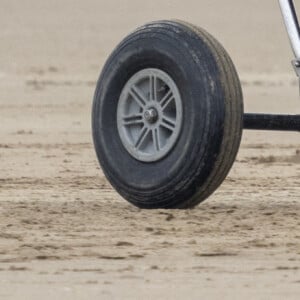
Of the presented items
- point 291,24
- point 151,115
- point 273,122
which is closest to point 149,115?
point 151,115

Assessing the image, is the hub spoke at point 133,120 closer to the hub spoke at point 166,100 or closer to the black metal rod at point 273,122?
the hub spoke at point 166,100

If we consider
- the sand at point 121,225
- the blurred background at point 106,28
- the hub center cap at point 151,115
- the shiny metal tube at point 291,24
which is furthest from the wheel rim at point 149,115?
the blurred background at point 106,28

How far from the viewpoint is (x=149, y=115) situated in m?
9.98

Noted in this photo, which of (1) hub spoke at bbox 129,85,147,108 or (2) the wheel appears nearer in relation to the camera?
(2) the wheel

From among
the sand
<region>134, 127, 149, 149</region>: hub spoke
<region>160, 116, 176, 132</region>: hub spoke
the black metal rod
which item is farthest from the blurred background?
<region>160, 116, 176, 132</region>: hub spoke

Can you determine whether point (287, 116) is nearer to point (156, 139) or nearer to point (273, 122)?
point (273, 122)

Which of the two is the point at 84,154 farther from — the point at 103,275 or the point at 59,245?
the point at 103,275

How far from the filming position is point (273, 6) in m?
48.5

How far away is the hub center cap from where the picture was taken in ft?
32.7

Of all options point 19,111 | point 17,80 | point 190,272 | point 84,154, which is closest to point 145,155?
point 190,272

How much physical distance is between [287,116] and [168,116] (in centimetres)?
90

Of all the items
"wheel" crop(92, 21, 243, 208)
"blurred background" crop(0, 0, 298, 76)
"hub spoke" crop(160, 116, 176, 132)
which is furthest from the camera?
"blurred background" crop(0, 0, 298, 76)

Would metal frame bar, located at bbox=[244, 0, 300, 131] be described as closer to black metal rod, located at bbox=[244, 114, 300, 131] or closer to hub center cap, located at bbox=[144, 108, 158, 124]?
black metal rod, located at bbox=[244, 114, 300, 131]

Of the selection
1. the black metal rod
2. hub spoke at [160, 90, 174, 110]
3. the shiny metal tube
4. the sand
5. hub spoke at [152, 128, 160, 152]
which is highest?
the shiny metal tube
